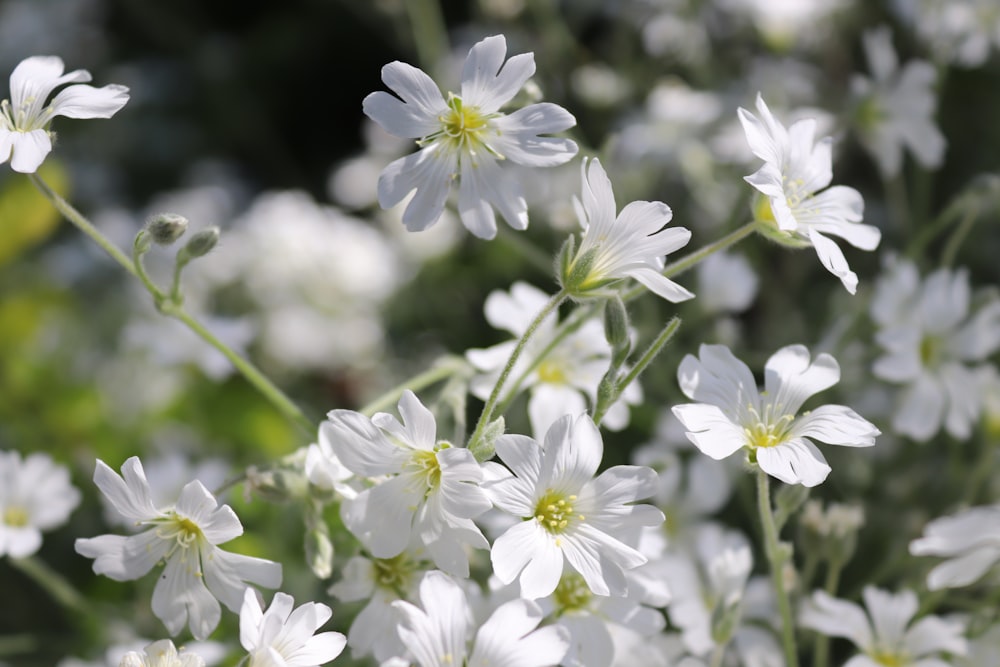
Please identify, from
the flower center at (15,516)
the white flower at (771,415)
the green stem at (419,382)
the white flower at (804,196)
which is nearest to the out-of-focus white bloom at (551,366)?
the green stem at (419,382)

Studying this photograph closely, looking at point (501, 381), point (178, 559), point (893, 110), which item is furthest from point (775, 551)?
point (893, 110)

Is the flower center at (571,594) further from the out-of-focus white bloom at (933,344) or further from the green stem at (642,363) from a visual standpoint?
the out-of-focus white bloom at (933,344)

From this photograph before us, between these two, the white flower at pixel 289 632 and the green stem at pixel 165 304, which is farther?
the green stem at pixel 165 304

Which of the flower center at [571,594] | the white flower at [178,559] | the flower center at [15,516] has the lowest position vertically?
the flower center at [15,516]

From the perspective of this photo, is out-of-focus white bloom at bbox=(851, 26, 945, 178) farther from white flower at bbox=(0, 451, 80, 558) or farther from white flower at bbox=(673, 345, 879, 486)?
white flower at bbox=(0, 451, 80, 558)

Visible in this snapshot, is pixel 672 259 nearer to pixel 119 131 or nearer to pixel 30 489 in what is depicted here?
pixel 30 489

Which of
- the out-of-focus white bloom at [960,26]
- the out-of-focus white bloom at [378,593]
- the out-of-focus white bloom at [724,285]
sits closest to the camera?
the out-of-focus white bloom at [378,593]

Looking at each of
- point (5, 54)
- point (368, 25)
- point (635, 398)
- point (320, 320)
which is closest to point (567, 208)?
point (635, 398)
